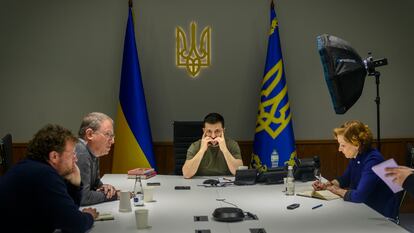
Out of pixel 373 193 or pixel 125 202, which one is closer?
pixel 125 202

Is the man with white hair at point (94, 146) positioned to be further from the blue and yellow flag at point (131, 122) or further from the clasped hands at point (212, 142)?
the blue and yellow flag at point (131, 122)

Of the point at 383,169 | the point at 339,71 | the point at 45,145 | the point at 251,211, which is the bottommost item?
the point at 251,211

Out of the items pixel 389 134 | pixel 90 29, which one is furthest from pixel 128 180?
pixel 389 134

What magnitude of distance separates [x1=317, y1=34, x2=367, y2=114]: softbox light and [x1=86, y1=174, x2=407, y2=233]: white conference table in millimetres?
660

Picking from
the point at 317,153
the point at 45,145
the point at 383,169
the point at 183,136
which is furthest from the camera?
the point at 317,153

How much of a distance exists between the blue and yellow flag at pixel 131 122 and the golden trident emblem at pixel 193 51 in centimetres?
52

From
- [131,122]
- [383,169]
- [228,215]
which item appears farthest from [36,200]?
[131,122]

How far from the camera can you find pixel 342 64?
3.35m

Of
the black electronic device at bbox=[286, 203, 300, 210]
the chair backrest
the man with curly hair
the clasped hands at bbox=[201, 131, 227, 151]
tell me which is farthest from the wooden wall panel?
the man with curly hair

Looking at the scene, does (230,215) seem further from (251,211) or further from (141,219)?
(141,219)

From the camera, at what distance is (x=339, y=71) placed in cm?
332

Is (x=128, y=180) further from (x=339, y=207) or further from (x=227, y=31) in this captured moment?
(x=227, y=31)

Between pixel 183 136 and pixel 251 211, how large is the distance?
198 centimetres

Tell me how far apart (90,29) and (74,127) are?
110cm
